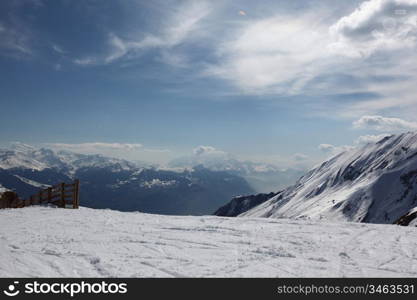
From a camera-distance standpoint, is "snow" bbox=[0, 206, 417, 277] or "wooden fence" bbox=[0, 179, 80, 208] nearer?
"snow" bbox=[0, 206, 417, 277]

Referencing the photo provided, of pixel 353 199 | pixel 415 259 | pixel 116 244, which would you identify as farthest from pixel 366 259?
pixel 353 199

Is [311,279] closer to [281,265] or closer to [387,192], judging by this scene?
[281,265]

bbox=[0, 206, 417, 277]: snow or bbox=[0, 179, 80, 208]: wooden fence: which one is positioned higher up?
bbox=[0, 179, 80, 208]: wooden fence

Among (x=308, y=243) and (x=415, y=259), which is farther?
(x=308, y=243)

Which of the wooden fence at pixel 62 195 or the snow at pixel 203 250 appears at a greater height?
the wooden fence at pixel 62 195

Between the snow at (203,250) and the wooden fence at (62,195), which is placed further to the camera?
the wooden fence at (62,195)

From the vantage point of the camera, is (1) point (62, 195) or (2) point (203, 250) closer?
(2) point (203, 250)

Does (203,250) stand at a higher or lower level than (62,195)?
lower

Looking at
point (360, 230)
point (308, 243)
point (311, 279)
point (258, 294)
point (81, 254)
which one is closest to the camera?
point (258, 294)
